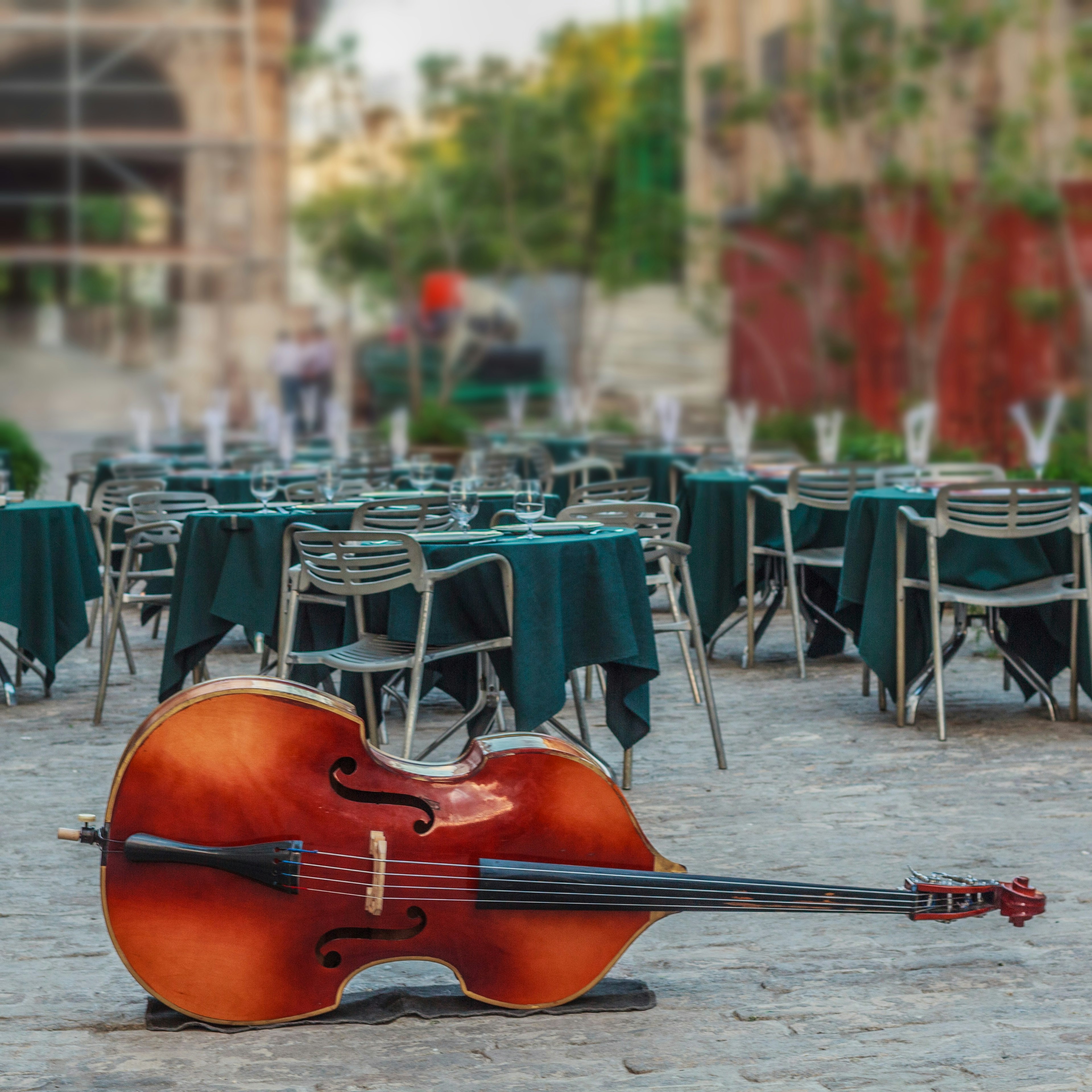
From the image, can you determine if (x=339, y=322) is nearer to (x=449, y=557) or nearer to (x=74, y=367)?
(x=74, y=367)

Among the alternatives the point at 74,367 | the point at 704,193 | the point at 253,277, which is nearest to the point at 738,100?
the point at 704,193

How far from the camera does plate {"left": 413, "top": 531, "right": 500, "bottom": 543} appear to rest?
6129 millimetres

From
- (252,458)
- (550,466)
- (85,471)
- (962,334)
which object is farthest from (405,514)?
(962,334)

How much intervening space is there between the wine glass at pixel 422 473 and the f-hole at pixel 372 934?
16.0 feet

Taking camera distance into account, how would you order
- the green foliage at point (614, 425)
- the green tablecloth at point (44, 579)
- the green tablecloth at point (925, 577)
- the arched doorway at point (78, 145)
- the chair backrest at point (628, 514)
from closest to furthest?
the chair backrest at point (628, 514)
the green tablecloth at point (925, 577)
the green tablecloth at point (44, 579)
the green foliage at point (614, 425)
the arched doorway at point (78, 145)

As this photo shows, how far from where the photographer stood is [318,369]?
25.8 m

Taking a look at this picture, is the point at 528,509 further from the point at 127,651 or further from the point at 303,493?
the point at 127,651

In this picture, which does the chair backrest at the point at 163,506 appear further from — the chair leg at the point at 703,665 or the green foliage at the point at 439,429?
the green foliage at the point at 439,429

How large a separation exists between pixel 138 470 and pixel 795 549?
3839 millimetres

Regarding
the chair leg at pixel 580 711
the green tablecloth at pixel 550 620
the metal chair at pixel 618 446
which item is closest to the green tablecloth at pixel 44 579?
the green tablecloth at pixel 550 620

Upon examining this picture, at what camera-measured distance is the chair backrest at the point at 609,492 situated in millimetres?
8125

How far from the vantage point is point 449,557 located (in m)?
5.96

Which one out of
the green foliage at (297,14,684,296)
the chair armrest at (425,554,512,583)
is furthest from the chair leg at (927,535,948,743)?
the green foliage at (297,14,684,296)

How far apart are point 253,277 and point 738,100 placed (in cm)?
839
